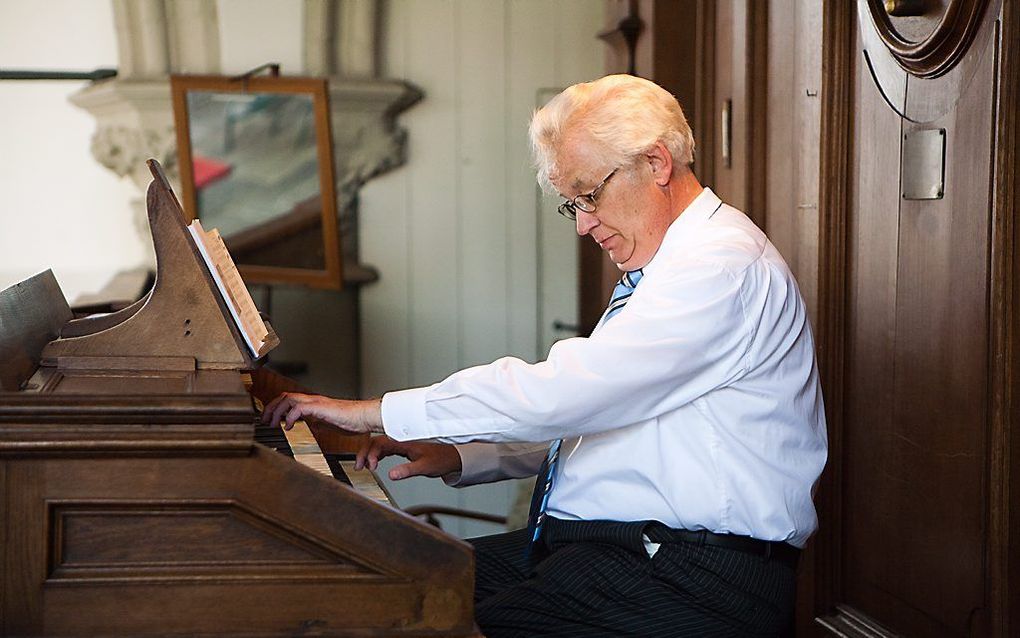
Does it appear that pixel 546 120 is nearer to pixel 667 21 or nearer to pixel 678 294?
pixel 678 294

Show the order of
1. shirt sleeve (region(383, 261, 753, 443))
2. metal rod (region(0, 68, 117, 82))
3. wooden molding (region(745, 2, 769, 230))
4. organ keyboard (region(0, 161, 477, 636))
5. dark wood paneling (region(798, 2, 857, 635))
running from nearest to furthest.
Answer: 1. organ keyboard (region(0, 161, 477, 636))
2. shirt sleeve (region(383, 261, 753, 443))
3. dark wood paneling (region(798, 2, 857, 635))
4. wooden molding (region(745, 2, 769, 230))
5. metal rod (region(0, 68, 117, 82))

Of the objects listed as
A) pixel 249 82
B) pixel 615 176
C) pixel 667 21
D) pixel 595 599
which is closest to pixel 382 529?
pixel 595 599

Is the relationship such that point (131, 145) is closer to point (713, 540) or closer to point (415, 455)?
point (415, 455)

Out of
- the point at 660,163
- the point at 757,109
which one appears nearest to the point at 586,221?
the point at 660,163

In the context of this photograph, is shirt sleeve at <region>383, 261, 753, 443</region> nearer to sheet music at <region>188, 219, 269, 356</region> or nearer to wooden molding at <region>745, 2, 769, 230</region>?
sheet music at <region>188, 219, 269, 356</region>

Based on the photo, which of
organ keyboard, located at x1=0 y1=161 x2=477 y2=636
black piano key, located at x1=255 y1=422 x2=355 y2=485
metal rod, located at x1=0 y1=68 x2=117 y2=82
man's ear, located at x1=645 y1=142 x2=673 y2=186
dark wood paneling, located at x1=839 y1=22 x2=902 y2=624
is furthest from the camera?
metal rod, located at x1=0 y1=68 x2=117 y2=82

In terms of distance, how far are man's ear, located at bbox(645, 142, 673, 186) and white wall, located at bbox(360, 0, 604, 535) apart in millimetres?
2988

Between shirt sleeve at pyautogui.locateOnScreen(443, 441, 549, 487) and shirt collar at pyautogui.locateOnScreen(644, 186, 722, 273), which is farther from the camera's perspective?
shirt sleeve at pyautogui.locateOnScreen(443, 441, 549, 487)

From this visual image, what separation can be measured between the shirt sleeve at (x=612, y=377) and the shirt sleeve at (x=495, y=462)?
37cm

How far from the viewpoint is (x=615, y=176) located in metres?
2.13

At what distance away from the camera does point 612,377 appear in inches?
74.2

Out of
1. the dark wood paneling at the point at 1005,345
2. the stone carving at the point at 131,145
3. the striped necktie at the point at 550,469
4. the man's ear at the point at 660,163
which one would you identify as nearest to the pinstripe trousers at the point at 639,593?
the striped necktie at the point at 550,469

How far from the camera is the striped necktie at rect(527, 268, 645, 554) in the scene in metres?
2.15

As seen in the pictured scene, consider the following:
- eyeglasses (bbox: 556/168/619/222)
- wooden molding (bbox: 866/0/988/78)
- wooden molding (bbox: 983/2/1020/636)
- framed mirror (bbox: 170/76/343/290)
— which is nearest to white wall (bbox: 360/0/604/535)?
framed mirror (bbox: 170/76/343/290)
